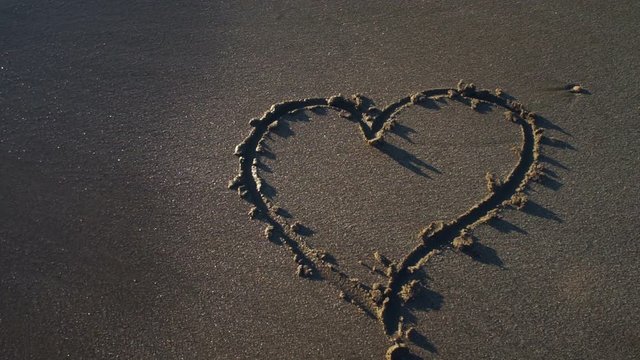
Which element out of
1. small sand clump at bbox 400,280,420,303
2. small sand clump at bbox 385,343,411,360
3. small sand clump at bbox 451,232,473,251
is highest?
small sand clump at bbox 451,232,473,251

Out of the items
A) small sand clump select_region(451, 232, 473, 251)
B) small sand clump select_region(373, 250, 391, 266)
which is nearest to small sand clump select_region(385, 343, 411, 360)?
small sand clump select_region(373, 250, 391, 266)

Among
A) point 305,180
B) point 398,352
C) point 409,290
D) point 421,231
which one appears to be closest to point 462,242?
point 421,231

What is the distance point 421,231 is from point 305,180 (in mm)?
660

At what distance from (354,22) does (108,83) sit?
5.21 feet

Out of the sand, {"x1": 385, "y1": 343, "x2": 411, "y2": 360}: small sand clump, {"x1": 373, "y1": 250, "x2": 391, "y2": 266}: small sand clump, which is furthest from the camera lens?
{"x1": 373, "y1": 250, "x2": 391, "y2": 266}: small sand clump

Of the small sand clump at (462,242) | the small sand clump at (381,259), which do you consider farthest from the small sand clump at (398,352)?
the small sand clump at (462,242)

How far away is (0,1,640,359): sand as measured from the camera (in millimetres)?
2553

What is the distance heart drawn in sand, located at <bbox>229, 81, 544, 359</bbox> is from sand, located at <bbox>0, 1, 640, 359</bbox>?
3 cm

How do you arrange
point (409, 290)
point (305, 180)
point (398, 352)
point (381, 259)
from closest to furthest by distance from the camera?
point (398, 352), point (409, 290), point (381, 259), point (305, 180)

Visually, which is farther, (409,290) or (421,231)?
(421,231)

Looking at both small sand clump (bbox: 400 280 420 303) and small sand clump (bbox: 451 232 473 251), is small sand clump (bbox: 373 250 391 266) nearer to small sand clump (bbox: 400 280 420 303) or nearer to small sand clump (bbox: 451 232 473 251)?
small sand clump (bbox: 400 280 420 303)

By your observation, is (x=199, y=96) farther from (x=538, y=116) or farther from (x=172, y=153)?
(x=538, y=116)

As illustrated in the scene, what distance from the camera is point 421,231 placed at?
2795 mm

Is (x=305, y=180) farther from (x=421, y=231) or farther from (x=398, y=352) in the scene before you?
(x=398, y=352)
